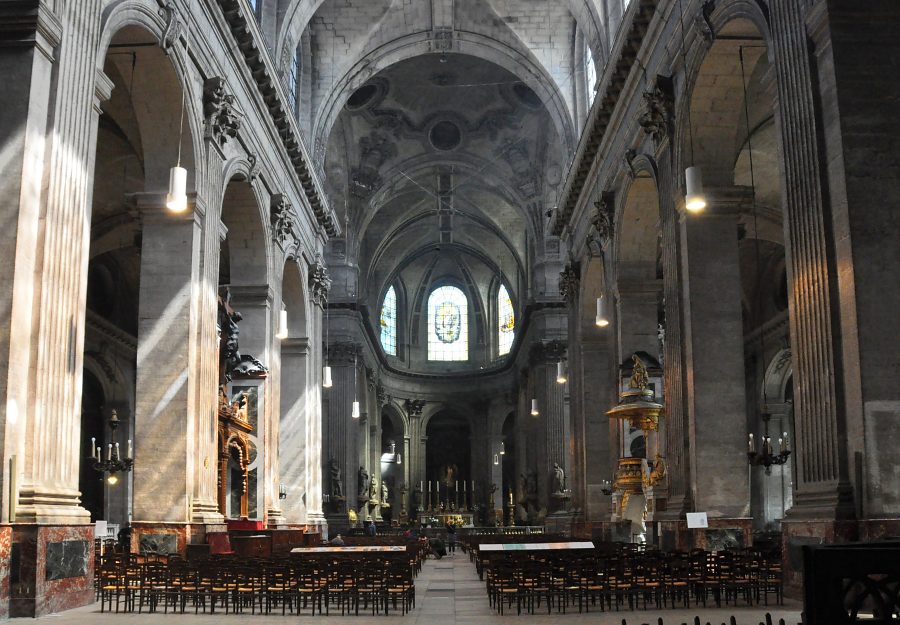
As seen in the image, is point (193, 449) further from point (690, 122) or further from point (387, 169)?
point (387, 169)

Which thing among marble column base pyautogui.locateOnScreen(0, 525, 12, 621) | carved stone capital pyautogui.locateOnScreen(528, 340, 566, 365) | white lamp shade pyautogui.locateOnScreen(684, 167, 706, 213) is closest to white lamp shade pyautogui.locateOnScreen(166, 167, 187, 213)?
marble column base pyautogui.locateOnScreen(0, 525, 12, 621)

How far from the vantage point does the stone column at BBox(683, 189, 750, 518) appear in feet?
56.2

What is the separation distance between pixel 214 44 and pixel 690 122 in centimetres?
960

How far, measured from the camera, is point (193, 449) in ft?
58.3

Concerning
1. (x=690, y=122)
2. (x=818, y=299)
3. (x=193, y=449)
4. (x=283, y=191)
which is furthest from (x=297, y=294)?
(x=818, y=299)

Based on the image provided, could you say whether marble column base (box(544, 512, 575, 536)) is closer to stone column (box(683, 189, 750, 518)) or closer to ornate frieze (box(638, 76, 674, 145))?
stone column (box(683, 189, 750, 518))

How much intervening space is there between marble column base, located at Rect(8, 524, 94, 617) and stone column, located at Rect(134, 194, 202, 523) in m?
5.19

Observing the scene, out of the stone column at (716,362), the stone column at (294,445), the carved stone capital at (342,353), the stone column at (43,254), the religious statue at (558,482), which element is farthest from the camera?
the carved stone capital at (342,353)

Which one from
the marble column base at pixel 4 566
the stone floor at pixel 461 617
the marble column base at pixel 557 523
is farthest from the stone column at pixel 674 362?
the marble column base at pixel 557 523

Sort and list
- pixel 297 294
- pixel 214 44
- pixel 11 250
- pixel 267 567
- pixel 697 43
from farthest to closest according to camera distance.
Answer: pixel 297 294 < pixel 214 44 < pixel 697 43 < pixel 267 567 < pixel 11 250

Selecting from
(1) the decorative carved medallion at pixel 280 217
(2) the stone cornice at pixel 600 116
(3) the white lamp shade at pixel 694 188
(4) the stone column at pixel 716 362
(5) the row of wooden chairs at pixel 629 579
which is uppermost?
(2) the stone cornice at pixel 600 116

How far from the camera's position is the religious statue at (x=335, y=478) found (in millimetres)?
42219

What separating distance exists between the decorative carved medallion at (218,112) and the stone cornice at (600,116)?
866 centimetres

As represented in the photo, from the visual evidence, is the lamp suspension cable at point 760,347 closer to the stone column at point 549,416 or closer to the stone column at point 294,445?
the stone column at point 549,416
